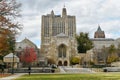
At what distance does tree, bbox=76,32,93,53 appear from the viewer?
154 metres

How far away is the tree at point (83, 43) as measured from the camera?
154 metres

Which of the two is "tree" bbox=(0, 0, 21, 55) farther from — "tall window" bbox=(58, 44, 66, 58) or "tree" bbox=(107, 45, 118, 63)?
"tall window" bbox=(58, 44, 66, 58)

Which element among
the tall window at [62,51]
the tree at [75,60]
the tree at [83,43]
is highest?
the tree at [83,43]

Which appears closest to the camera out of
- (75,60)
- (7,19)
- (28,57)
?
(7,19)

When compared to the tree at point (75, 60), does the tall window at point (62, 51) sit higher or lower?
higher

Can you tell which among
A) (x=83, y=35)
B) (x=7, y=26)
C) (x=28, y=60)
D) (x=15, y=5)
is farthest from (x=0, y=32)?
(x=83, y=35)

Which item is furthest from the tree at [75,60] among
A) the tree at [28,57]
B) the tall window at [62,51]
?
the tree at [28,57]

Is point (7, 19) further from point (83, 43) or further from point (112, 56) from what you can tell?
point (83, 43)

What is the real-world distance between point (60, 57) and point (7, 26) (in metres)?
113

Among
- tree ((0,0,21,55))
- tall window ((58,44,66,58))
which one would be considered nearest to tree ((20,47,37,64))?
tall window ((58,44,66,58))

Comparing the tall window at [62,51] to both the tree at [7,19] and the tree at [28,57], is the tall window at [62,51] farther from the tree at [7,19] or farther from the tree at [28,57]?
the tree at [7,19]

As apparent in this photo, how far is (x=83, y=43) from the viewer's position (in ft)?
516

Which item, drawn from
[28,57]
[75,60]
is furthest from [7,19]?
[75,60]

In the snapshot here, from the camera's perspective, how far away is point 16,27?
38.3m
